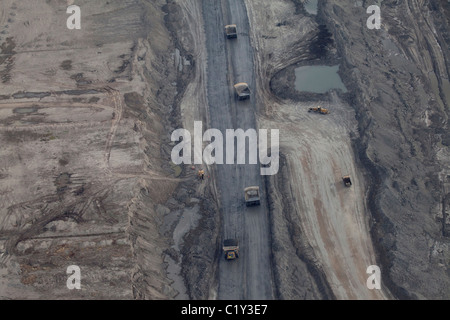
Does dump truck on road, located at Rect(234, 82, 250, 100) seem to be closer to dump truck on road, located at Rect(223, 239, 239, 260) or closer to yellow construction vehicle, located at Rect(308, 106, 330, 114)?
yellow construction vehicle, located at Rect(308, 106, 330, 114)

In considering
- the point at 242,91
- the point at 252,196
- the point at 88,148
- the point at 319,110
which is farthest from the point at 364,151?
the point at 88,148

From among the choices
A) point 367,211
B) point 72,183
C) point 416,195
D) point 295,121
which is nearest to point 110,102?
point 72,183

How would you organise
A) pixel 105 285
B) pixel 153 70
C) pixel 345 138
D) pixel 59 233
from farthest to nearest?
pixel 153 70 < pixel 345 138 < pixel 59 233 < pixel 105 285

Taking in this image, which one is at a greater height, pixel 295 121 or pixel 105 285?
pixel 295 121

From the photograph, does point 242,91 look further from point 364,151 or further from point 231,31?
point 364,151

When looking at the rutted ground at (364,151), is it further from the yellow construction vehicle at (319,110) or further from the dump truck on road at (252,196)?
the dump truck on road at (252,196)

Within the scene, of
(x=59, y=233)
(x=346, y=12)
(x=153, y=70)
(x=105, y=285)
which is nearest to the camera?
(x=105, y=285)

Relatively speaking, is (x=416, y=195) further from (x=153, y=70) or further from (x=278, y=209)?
(x=153, y=70)

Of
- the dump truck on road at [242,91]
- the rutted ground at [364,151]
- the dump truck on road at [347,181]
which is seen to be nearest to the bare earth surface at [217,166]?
the rutted ground at [364,151]
